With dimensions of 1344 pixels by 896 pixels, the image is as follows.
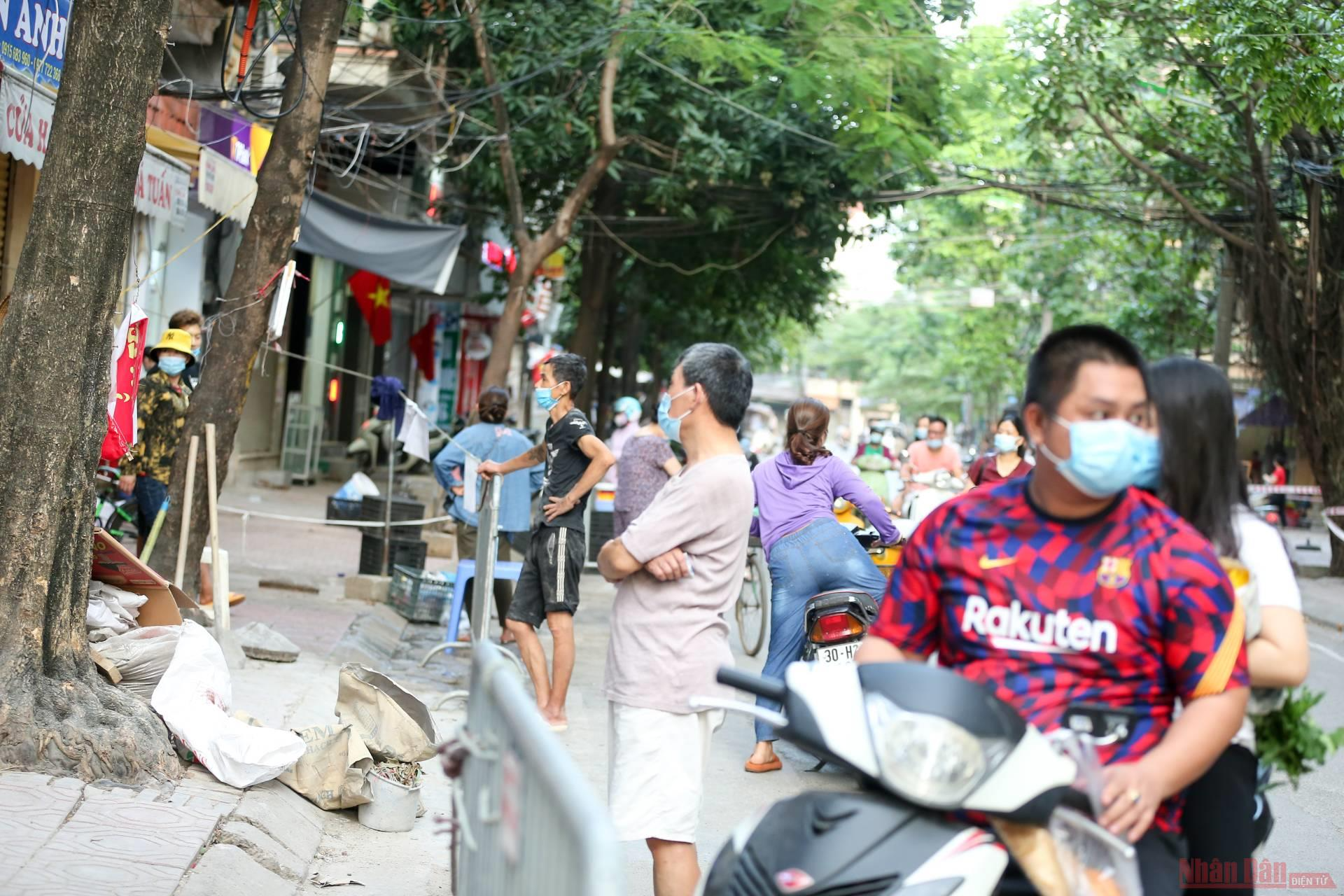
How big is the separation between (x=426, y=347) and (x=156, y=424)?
15.9 metres

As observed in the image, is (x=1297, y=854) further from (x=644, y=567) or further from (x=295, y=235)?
(x=295, y=235)

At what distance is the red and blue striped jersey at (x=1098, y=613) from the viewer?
7.89 feet

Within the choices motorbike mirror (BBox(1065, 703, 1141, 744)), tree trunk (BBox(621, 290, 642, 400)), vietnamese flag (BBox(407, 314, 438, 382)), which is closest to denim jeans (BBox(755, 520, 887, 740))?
motorbike mirror (BBox(1065, 703, 1141, 744))

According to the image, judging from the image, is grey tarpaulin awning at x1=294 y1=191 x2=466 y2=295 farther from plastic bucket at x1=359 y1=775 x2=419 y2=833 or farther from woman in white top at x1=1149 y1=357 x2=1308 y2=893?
woman in white top at x1=1149 y1=357 x2=1308 y2=893

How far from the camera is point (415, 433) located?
10039mm

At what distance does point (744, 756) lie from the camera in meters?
7.08

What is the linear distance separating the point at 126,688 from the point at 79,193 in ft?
6.20

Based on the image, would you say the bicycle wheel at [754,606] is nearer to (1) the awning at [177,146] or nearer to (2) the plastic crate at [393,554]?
(2) the plastic crate at [393,554]

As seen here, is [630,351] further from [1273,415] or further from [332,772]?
[332,772]

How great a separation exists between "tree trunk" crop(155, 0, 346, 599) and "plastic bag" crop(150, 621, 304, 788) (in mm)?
2735

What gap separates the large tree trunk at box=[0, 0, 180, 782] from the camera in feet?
16.0

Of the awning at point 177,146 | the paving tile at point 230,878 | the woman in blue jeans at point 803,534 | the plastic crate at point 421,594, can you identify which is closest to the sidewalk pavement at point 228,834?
the paving tile at point 230,878

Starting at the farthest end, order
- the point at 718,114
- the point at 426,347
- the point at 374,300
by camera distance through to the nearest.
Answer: the point at 426,347, the point at 374,300, the point at 718,114

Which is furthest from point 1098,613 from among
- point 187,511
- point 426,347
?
point 426,347
